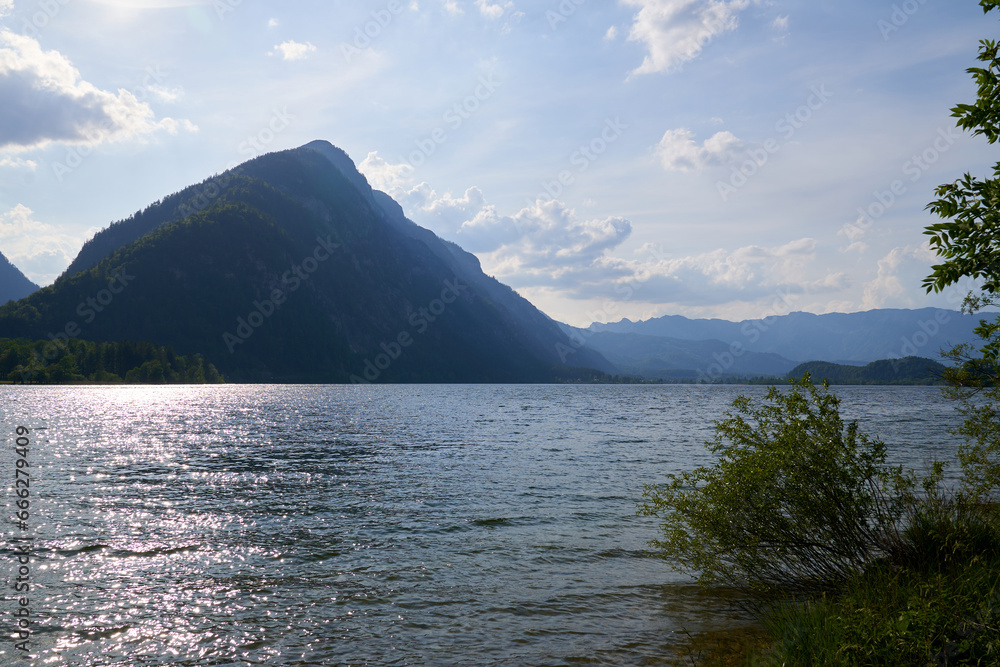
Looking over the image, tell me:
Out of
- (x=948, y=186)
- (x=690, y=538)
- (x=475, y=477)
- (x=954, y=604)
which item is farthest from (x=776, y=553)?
(x=475, y=477)

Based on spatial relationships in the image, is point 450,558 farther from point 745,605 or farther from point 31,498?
point 31,498

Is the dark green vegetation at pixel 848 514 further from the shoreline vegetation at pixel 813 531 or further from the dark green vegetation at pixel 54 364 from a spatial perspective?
the dark green vegetation at pixel 54 364

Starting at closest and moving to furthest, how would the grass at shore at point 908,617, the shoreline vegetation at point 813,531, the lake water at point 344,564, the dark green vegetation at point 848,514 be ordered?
the grass at shore at point 908,617 → the dark green vegetation at point 848,514 → the shoreline vegetation at point 813,531 → the lake water at point 344,564

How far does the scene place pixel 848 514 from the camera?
12.5m

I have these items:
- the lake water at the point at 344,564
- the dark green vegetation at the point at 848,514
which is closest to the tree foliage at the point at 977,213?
the dark green vegetation at the point at 848,514

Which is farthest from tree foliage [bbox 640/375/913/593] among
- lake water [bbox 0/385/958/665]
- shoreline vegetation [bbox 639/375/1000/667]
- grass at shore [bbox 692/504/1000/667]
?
lake water [bbox 0/385/958/665]

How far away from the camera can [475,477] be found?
1352 inches

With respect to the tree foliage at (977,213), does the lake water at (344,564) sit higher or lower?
lower

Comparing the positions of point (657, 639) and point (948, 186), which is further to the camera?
point (657, 639)

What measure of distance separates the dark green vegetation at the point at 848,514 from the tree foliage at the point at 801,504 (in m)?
0.03

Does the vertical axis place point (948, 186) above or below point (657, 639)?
above

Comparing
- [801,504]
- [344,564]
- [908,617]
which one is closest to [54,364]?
[344,564]

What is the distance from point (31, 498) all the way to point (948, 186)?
35.6 meters

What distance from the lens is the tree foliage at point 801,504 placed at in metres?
12.4
